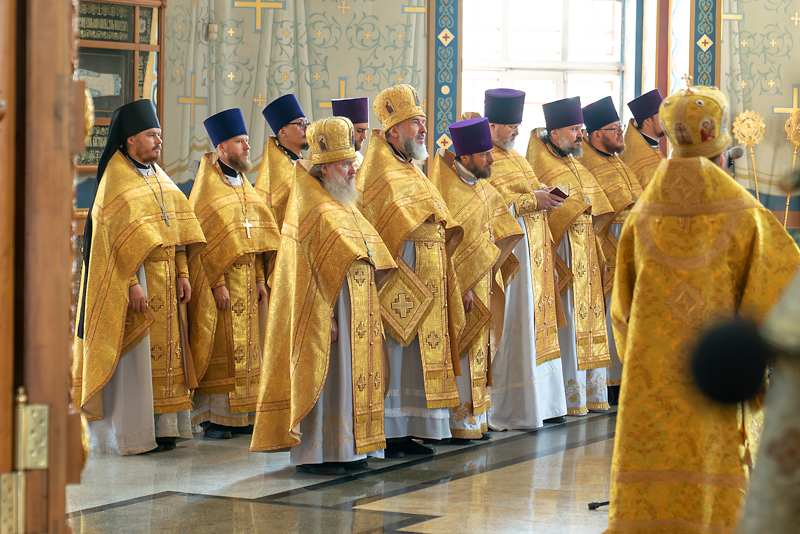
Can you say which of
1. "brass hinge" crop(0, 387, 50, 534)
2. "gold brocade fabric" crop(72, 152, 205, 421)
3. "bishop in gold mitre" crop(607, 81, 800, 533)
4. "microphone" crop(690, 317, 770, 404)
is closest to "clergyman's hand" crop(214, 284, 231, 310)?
"gold brocade fabric" crop(72, 152, 205, 421)

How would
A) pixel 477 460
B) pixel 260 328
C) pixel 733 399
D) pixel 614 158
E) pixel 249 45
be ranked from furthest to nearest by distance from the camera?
pixel 249 45 → pixel 614 158 → pixel 260 328 → pixel 477 460 → pixel 733 399

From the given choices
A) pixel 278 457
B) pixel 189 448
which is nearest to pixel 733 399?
pixel 278 457

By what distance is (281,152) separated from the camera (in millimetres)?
7059

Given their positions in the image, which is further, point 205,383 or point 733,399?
point 205,383

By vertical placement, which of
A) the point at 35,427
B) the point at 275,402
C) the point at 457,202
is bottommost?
the point at 275,402

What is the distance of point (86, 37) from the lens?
26.9ft

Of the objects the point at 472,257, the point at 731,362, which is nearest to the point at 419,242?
the point at 472,257

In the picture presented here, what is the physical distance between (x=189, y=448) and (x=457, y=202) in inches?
92.2

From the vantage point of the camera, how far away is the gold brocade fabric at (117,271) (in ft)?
18.7

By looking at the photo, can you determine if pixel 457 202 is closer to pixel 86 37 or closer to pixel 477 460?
pixel 477 460

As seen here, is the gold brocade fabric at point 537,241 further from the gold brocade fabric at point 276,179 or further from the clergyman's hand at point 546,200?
the gold brocade fabric at point 276,179

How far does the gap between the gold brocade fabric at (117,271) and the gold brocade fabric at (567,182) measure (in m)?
2.92

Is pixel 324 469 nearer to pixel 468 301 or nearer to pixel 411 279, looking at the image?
pixel 411 279

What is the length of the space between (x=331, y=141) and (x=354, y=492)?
1.86 meters
